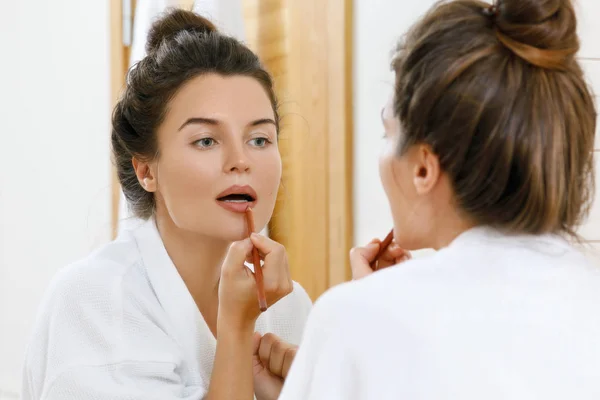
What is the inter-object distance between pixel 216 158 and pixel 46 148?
147 cm

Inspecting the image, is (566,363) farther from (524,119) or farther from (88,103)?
(88,103)

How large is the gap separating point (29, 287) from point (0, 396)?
0.35m

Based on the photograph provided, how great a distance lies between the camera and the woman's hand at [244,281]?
41.1 inches

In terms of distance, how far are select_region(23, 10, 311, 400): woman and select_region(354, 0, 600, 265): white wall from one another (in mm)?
391

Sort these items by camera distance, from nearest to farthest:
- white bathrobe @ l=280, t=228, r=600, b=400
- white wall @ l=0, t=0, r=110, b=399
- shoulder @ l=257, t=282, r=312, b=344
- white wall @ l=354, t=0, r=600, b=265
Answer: white bathrobe @ l=280, t=228, r=600, b=400 < shoulder @ l=257, t=282, r=312, b=344 < white wall @ l=354, t=0, r=600, b=265 < white wall @ l=0, t=0, r=110, b=399

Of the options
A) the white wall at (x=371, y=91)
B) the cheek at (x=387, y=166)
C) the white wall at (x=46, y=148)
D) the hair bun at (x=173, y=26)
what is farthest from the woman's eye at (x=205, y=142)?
the white wall at (x=46, y=148)

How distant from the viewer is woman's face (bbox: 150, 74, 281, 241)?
1.13 m

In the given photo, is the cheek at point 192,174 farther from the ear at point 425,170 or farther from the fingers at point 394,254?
the ear at point 425,170

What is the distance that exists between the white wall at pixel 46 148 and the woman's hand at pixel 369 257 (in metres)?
1.40

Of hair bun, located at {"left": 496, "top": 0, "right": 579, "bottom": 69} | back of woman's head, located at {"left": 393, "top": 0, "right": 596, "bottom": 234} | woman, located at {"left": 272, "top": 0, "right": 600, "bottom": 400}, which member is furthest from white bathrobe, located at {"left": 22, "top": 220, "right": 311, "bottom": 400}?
hair bun, located at {"left": 496, "top": 0, "right": 579, "bottom": 69}

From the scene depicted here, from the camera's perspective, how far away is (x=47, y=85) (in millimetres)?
2453

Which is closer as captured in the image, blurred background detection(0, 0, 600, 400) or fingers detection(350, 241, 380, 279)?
fingers detection(350, 241, 380, 279)

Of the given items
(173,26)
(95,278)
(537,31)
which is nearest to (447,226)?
(537,31)

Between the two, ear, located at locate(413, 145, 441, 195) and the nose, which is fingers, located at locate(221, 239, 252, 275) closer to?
the nose
